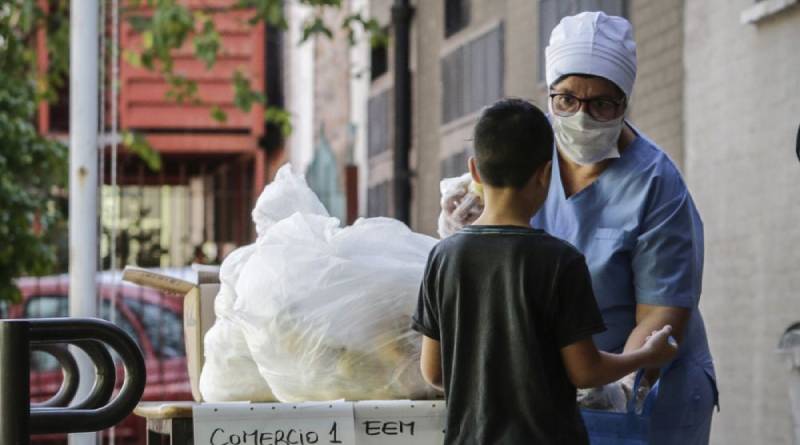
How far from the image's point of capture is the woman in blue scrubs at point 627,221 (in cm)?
337

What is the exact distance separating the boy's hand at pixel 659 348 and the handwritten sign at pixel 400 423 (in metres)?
0.56

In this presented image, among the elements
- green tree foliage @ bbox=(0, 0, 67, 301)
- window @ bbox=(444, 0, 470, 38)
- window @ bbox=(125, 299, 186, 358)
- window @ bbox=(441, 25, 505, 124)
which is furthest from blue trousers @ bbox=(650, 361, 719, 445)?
window @ bbox=(444, 0, 470, 38)

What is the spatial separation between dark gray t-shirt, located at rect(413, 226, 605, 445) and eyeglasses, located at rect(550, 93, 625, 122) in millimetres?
566

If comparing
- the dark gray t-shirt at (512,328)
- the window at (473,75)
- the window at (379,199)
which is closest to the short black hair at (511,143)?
the dark gray t-shirt at (512,328)

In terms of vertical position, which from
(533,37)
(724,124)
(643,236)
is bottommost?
(643,236)

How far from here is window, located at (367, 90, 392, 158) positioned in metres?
14.9

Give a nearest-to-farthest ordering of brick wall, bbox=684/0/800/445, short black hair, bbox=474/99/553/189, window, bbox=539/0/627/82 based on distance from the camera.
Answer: short black hair, bbox=474/99/553/189
brick wall, bbox=684/0/800/445
window, bbox=539/0/627/82

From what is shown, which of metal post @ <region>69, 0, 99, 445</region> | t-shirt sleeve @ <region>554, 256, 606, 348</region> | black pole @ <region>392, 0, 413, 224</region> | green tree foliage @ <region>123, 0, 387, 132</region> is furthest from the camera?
green tree foliage @ <region>123, 0, 387, 132</region>

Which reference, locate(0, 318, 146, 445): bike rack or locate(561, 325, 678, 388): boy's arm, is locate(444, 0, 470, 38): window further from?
locate(561, 325, 678, 388): boy's arm

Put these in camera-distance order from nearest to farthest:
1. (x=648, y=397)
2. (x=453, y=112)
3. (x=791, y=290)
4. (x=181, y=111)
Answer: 1. (x=648, y=397)
2. (x=791, y=290)
3. (x=453, y=112)
4. (x=181, y=111)

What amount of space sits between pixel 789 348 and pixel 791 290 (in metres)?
2.14

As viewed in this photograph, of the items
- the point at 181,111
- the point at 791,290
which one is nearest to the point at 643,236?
the point at 791,290

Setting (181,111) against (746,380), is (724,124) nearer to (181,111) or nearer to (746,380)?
(746,380)

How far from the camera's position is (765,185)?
6.98 metres
